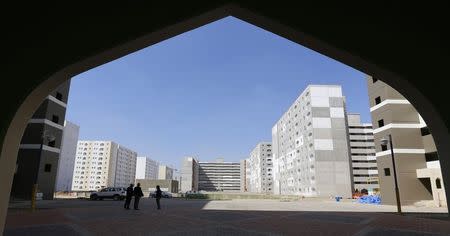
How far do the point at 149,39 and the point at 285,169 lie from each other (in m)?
98.7

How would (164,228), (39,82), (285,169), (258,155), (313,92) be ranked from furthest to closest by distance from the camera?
(258,155)
(285,169)
(313,92)
(164,228)
(39,82)

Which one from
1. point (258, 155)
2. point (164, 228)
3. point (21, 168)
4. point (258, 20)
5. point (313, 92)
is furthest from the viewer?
point (258, 155)

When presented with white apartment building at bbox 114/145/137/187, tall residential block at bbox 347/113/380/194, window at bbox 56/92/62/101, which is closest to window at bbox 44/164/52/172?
window at bbox 56/92/62/101

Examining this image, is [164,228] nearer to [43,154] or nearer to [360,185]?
[43,154]

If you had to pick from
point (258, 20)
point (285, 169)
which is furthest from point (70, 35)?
point (285, 169)

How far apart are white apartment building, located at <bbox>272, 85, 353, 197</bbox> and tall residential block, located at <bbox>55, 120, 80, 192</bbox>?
218 feet

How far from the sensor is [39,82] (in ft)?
15.1

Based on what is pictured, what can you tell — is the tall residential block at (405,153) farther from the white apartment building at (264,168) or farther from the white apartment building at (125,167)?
the white apartment building at (125,167)

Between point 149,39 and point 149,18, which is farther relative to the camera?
point 149,39

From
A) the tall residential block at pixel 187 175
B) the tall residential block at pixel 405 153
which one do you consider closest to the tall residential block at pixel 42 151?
the tall residential block at pixel 405 153

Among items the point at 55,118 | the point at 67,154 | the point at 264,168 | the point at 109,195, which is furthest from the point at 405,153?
the point at 264,168

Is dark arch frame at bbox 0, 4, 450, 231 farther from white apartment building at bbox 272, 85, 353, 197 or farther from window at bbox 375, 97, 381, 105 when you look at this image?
white apartment building at bbox 272, 85, 353, 197

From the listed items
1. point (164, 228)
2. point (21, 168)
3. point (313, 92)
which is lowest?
point (164, 228)

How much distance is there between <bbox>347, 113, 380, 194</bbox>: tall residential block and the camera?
335ft
